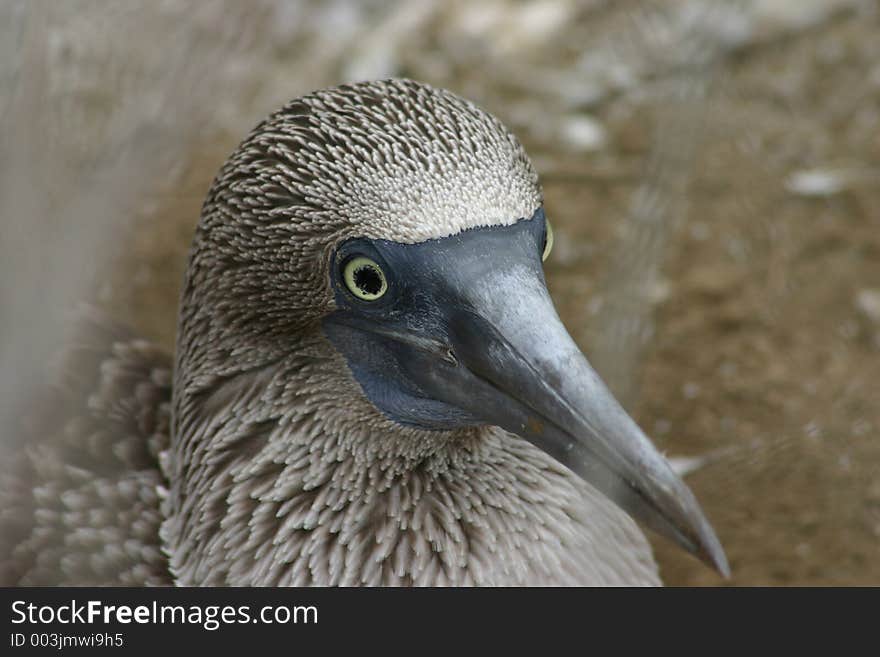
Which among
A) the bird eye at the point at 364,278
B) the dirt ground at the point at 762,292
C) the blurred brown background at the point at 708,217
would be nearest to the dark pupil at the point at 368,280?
the bird eye at the point at 364,278

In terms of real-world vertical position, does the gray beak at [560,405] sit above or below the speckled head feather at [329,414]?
below

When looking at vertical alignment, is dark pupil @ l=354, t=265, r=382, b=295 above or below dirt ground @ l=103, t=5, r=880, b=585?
below

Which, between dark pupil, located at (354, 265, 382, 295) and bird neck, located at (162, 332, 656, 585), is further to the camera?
bird neck, located at (162, 332, 656, 585)

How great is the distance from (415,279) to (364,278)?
0.18 meters

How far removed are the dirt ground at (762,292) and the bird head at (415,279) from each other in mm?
1678

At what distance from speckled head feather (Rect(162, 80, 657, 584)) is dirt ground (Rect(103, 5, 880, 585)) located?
140 centimetres

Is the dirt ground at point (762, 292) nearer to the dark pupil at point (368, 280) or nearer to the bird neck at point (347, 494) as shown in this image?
the bird neck at point (347, 494)

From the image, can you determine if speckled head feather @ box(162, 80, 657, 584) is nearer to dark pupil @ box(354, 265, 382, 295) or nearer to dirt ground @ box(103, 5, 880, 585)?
dark pupil @ box(354, 265, 382, 295)

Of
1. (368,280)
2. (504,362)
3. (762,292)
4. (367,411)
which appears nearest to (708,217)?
(762,292)

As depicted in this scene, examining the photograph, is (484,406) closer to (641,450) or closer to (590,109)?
(641,450)

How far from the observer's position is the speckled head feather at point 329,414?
313 cm

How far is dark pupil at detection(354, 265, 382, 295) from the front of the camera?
3115 millimetres

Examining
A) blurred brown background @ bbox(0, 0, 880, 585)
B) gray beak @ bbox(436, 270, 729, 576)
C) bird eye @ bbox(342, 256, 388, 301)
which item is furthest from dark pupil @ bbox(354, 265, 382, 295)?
blurred brown background @ bbox(0, 0, 880, 585)

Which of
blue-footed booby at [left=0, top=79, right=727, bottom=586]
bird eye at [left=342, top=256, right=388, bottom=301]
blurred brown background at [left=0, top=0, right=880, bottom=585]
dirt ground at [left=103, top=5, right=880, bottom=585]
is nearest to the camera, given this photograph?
blue-footed booby at [left=0, top=79, right=727, bottom=586]
